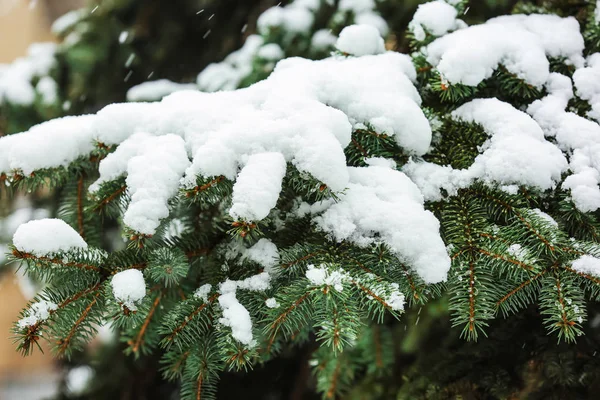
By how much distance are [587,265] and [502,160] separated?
273 mm

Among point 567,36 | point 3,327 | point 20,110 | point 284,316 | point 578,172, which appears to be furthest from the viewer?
point 3,327

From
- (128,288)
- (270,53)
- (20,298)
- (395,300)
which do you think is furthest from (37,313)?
(20,298)

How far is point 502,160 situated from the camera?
3.22ft

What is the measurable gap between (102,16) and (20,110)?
1.81 feet

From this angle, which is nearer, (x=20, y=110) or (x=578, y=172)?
(x=578, y=172)

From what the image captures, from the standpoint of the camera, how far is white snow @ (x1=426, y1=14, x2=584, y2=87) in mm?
1087

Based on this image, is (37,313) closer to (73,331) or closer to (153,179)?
(73,331)

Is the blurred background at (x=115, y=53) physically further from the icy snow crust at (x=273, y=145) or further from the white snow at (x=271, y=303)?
the white snow at (x=271, y=303)

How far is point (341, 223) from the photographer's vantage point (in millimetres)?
923

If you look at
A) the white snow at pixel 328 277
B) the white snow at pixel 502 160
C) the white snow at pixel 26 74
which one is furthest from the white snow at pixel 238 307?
the white snow at pixel 26 74

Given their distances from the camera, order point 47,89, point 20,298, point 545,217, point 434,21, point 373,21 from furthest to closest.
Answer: point 20,298
point 47,89
point 373,21
point 434,21
point 545,217

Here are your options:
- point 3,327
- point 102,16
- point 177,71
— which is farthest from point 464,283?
point 3,327

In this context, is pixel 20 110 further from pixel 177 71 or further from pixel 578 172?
pixel 578 172

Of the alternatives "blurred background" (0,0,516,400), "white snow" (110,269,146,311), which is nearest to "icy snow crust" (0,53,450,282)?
"white snow" (110,269,146,311)
